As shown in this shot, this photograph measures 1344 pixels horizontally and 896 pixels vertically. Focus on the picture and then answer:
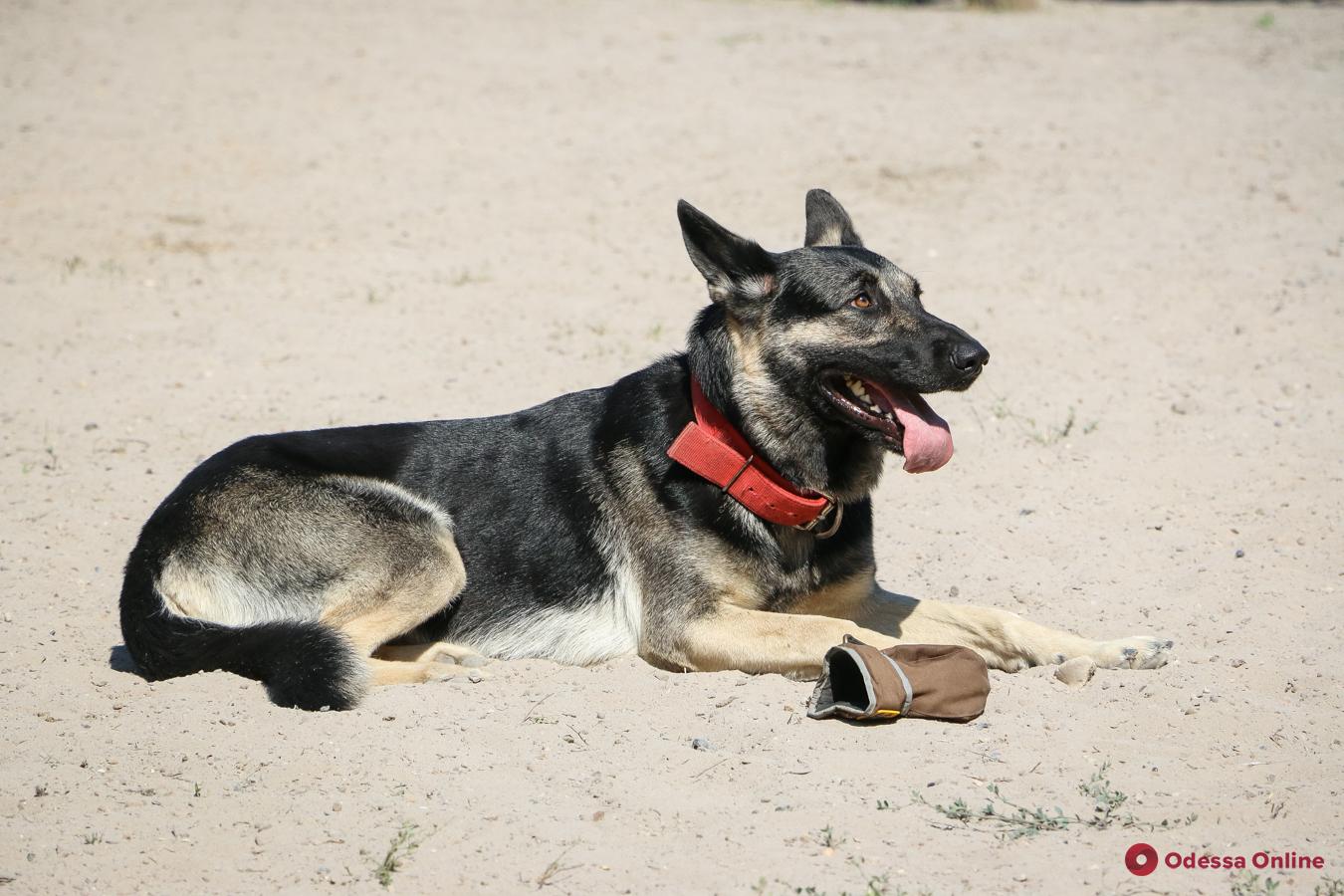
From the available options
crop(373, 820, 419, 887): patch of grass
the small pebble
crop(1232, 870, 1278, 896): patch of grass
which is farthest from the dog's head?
crop(373, 820, 419, 887): patch of grass

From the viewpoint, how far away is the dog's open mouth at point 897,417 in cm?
510

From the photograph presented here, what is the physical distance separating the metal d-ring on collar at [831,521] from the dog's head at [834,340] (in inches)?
11.7

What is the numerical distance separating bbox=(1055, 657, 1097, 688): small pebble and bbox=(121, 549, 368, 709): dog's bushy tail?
2894 mm

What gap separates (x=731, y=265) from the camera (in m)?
5.46

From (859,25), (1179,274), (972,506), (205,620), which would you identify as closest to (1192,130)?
(1179,274)

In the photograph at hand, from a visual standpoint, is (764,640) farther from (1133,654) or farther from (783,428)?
(1133,654)

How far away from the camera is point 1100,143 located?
12102 millimetres

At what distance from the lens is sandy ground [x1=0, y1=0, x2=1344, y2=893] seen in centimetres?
429

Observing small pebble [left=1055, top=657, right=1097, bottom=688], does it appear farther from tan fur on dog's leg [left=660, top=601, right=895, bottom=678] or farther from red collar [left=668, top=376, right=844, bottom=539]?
red collar [left=668, top=376, right=844, bottom=539]

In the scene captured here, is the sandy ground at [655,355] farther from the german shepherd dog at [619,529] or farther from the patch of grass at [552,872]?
the german shepherd dog at [619,529]

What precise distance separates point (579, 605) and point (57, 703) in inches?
87.1

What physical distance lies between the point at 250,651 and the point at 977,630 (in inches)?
123

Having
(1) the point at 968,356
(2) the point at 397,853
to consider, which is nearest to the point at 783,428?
(1) the point at 968,356

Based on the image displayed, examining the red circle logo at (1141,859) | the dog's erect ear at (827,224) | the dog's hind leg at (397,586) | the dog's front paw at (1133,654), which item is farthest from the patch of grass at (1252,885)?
the dog's erect ear at (827,224)
